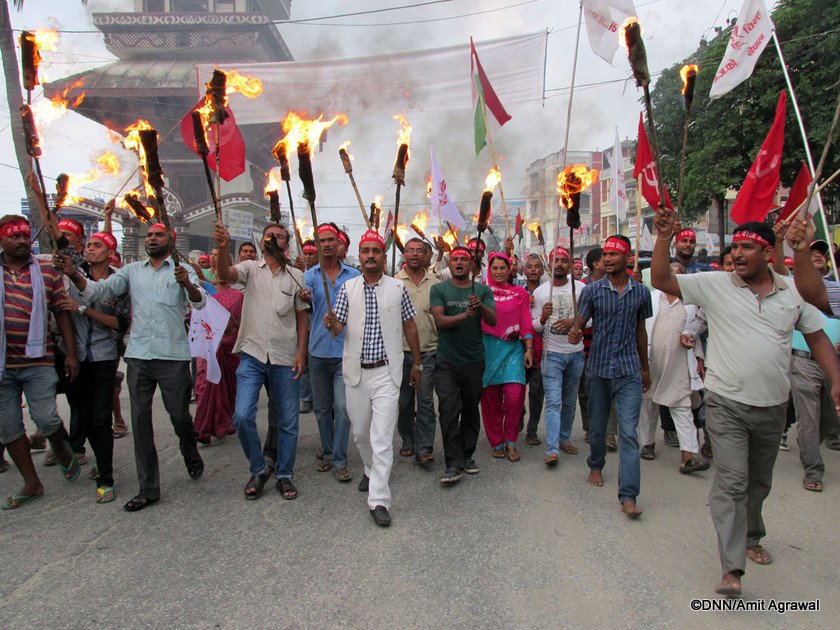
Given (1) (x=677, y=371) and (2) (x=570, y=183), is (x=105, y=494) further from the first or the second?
(1) (x=677, y=371)

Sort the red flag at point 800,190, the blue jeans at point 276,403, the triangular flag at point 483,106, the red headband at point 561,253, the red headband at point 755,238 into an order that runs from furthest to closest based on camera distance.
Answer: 1. the triangular flag at point 483,106
2. the red flag at point 800,190
3. the red headband at point 561,253
4. the blue jeans at point 276,403
5. the red headband at point 755,238

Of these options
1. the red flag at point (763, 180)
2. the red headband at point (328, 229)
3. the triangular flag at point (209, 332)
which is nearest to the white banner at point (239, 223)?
the red headband at point (328, 229)

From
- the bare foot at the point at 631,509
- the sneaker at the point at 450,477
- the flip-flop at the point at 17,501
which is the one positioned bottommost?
the bare foot at the point at 631,509

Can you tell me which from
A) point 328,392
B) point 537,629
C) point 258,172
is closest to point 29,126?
point 328,392

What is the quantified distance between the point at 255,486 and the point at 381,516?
1.10 meters

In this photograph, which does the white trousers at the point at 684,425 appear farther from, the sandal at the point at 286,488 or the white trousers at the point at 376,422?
the sandal at the point at 286,488

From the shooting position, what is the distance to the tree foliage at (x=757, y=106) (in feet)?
45.0

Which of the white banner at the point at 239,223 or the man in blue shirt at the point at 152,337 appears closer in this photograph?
the man in blue shirt at the point at 152,337

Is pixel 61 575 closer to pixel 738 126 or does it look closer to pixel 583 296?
pixel 583 296

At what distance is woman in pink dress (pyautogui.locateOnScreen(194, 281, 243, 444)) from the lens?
5.81 meters

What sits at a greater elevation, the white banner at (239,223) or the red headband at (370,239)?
the white banner at (239,223)

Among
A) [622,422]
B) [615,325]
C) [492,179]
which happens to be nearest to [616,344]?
[615,325]

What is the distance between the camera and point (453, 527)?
3.84m

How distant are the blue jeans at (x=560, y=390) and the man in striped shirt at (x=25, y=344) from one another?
4.03m
